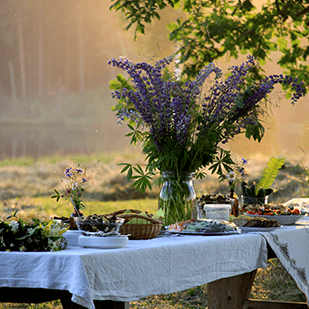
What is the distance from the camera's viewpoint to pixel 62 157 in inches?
156

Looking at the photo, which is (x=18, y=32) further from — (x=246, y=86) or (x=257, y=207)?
(x=257, y=207)

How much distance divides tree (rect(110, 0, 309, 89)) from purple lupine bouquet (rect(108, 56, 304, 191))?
122 inches

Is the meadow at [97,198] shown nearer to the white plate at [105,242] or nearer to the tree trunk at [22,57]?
the tree trunk at [22,57]

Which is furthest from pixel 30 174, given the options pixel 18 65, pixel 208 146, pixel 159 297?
pixel 208 146

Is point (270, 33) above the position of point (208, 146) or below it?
above

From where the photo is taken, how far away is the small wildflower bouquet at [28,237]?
1.18 metres

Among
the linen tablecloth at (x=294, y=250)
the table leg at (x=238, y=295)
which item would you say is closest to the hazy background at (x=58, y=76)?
the table leg at (x=238, y=295)

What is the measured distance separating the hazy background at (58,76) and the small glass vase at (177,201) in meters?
2.05

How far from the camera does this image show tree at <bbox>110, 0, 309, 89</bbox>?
5.37 metres

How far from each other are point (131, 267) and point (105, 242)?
0.32ft

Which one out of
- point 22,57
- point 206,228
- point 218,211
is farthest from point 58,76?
point 206,228

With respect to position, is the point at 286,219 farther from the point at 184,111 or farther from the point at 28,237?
the point at 28,237

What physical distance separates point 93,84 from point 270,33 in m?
2.49

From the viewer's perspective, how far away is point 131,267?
1.20m
